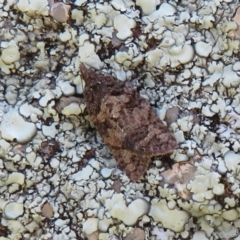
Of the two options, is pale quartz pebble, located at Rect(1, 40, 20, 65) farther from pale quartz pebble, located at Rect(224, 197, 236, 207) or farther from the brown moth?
pale quartz pebble, located at Rect(224, 197, 236, 207)

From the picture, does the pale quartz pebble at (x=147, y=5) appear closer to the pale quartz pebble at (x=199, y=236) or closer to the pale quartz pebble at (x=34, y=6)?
the pale quartz pebble at (x=34, y=6)

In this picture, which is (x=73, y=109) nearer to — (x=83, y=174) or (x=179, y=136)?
(x=83, y=174)

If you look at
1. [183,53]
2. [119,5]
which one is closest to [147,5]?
[119,5]

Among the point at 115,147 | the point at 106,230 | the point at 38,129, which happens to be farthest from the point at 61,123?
the point at 106,230

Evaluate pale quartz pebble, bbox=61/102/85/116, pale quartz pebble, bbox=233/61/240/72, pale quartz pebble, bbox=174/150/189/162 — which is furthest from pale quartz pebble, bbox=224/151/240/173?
pale quartz pebble, bbox=61/102/85/116

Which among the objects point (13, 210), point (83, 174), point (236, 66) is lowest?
point (13, 210)

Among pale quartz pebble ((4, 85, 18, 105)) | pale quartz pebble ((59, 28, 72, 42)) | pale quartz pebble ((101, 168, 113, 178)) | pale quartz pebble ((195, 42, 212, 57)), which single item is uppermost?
pale quartz pebble ((195, 42, 212, 57))
